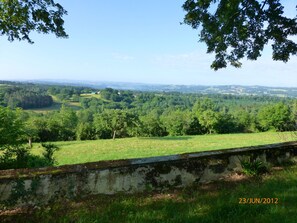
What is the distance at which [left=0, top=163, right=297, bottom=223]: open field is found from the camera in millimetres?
3102

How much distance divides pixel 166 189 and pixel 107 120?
5429 centimetres

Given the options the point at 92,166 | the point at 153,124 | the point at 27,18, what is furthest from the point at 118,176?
the point at 153,124

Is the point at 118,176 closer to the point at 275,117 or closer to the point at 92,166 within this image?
the point at 92,166

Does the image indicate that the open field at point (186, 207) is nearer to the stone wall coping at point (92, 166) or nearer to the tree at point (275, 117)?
the stone wall coping at point (92, 166)

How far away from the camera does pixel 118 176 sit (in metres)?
4.14

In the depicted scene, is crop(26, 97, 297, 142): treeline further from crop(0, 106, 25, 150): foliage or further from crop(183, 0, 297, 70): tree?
crop(183, 0, 297, 70): tree

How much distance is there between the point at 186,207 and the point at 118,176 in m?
1.23

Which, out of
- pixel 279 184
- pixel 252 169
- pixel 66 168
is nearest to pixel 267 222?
pixel 279 184

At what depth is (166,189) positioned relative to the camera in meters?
4.42

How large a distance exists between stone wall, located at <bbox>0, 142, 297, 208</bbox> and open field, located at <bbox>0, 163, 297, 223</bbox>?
21 cm

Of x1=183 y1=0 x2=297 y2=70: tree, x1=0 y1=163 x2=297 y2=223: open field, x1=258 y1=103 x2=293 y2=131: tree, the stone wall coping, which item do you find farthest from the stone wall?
x1=258 y1=103 x2=293 y2=131: tree

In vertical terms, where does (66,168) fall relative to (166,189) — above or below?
above

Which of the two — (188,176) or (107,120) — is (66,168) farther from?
(107,120)

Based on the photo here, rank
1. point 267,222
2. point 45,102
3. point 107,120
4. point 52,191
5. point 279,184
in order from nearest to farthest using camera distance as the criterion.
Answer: point 267,222
point 52,191
point 279,184
point 107,120
point 45,102
